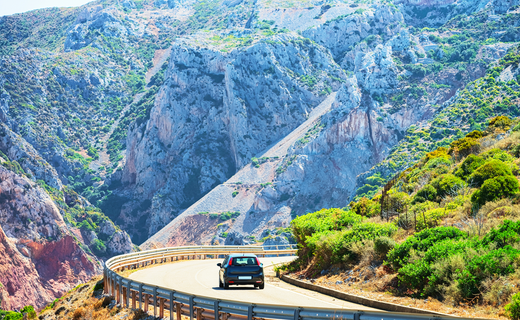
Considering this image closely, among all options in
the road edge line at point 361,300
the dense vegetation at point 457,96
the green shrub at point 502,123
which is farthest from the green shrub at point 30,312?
the dense vegetation at point 457,96

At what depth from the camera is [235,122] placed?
135 meters

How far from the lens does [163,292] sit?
46.0ft

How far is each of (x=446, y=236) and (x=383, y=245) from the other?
289 cm

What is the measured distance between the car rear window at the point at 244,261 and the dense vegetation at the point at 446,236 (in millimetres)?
3491

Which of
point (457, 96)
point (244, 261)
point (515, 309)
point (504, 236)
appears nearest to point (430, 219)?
point (504, 236)

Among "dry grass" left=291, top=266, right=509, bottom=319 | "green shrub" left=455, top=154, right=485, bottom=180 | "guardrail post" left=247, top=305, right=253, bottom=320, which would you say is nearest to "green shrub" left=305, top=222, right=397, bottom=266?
"dry grass" left=291, top=266, right=509, bottom=319

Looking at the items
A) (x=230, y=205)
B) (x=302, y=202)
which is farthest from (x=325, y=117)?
(x=230, y=205)

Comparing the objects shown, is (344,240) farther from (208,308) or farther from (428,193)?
(208,308)

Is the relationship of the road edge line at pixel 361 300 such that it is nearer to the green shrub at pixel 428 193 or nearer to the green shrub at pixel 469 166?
the green shrub at pixel 428 193

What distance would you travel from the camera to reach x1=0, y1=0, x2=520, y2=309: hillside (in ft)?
309

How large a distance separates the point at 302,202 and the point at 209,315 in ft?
320

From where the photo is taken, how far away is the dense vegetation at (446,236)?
40.4ft

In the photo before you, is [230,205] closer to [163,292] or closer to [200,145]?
[200,145]

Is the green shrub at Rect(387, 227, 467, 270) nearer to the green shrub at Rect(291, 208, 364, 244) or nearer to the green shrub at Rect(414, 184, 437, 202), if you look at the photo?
the green shrub at Rect(291, 208, 364, 244)
